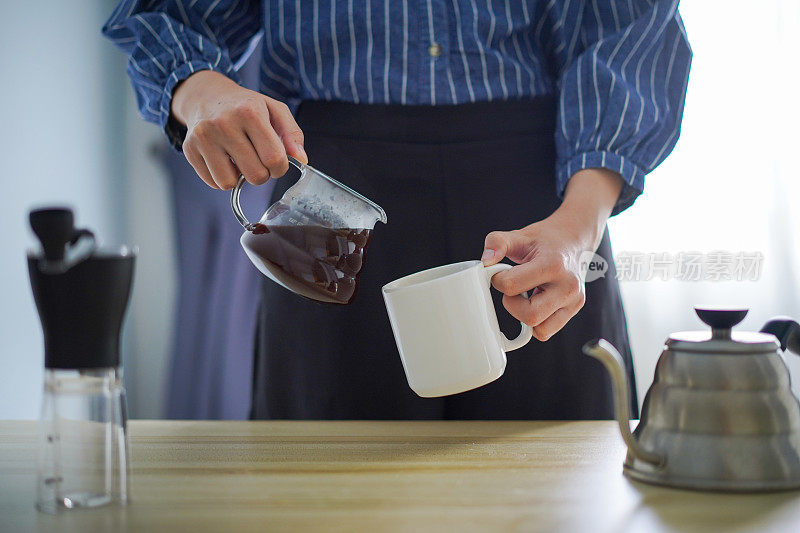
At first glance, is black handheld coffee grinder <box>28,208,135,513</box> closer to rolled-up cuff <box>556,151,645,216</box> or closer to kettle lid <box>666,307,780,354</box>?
kettle lid <box>666,307,780,354</box>

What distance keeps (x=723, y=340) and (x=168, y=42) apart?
78 centimetres

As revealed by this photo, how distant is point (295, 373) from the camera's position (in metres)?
1.16

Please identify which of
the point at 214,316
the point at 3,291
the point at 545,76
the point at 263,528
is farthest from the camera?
the point at 214,316

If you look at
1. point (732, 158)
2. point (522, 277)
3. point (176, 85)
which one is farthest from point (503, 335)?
→ point (732, 158)

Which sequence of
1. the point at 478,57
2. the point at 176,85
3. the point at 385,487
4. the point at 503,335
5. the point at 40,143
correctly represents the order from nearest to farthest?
the point at 385,487
the point at 503,335
the point at 176,85
the point at 478,57
the point at 40,143

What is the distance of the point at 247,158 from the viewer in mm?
810

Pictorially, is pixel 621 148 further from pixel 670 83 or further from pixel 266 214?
pixel 266 214

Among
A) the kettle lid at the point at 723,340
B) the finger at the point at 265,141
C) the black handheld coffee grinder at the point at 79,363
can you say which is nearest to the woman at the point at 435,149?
the finger at the point at 265,141

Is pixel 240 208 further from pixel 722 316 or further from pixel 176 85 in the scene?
pixel 722 316

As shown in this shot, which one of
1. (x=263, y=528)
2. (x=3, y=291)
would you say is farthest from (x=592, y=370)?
(x=3, y=291)

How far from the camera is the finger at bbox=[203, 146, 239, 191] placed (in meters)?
0.84

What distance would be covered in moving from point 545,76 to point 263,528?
857mm

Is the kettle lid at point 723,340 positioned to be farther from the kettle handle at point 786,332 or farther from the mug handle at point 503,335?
the mug handle at point 503,335

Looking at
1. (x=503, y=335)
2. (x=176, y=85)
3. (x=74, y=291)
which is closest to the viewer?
(x=74, y=291)
